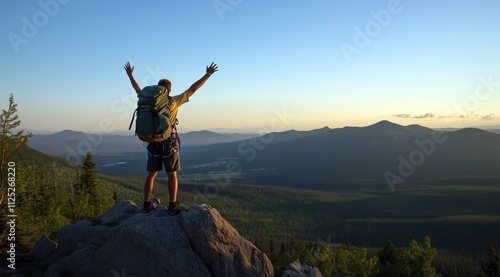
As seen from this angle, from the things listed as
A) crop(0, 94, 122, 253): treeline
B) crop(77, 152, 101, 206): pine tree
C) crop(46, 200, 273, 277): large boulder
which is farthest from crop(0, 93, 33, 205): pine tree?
crop(77, 152, 101, 206): pine tree

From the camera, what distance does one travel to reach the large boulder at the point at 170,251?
12500mm

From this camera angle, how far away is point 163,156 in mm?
13000

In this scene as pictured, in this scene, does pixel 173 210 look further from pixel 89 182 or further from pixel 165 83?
pixel 89 182

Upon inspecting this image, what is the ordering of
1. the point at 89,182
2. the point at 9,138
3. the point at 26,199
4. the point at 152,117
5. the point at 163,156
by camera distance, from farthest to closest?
the point at 89,182 → the point at 26,199 → the point at 9,138 → the point at 163,156 → the point at 152,117

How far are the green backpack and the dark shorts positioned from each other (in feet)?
2.74

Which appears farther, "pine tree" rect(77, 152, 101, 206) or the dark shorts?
"pine tree" rect(77, 152, 101, 206)

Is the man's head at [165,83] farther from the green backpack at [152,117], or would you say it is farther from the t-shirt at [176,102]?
the green backpack at [152,117]

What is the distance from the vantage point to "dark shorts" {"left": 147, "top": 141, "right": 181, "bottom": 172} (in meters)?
12.8

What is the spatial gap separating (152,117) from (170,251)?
516cm

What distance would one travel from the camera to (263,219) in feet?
622

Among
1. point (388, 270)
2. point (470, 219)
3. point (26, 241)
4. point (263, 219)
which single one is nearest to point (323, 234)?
point (263, 219)

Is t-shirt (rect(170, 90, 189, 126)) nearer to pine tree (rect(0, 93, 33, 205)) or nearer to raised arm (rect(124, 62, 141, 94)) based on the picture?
raised arm (rect(124, 62, 141, 94))

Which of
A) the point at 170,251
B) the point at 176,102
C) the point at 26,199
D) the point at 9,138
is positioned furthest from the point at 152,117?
the point at 26,199

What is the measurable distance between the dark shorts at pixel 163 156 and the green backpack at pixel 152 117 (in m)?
0.84
